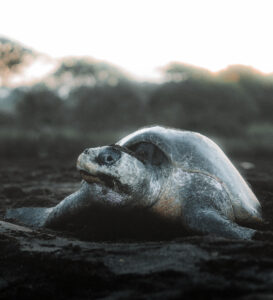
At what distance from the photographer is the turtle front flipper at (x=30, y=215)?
9.53ft

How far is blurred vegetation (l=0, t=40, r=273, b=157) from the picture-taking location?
40.3ft

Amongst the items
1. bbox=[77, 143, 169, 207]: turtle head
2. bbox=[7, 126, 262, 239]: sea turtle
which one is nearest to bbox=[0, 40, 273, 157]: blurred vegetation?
bbox=[7, 126, 262, 239]: sea turtle

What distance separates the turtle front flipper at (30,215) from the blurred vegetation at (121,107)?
7066mm

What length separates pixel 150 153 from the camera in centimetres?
282

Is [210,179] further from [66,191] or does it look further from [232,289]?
[66,191]

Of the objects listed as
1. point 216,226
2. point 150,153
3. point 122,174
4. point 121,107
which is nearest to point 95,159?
point 122,174

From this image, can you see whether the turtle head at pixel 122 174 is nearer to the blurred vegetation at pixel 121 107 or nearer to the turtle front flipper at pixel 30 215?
the turtle front flipper at pixel 30 215

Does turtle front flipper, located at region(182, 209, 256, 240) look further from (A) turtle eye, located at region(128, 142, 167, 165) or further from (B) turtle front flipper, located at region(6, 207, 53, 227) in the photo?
(B) turtle front flipper, located at region(6, 207, 53, 227)

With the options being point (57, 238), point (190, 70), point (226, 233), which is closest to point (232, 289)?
point (226, 233)

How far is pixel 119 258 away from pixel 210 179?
1098mm

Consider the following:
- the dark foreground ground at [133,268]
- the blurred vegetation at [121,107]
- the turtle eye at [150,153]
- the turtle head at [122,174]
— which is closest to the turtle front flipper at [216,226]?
the dark foreground ground at [133,268]

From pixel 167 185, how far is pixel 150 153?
29 cm

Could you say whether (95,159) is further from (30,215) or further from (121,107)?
(121,107)

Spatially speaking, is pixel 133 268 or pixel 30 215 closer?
pixel 133 268
